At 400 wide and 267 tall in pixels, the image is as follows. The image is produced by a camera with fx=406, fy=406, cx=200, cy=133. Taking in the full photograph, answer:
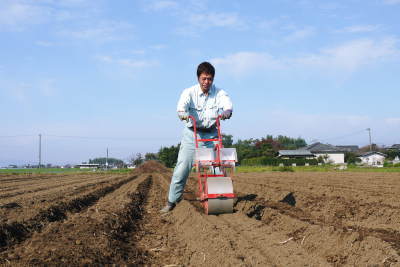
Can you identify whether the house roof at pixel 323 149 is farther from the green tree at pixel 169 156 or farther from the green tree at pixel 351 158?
the green tree at pixel 169 156

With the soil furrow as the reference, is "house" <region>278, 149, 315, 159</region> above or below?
above

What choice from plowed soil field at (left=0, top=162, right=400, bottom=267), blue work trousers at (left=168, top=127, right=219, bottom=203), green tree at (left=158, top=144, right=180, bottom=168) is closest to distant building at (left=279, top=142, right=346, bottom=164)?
green tree at (left=158, top=144, right=180, bottom=168)

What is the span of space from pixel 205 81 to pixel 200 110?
1.62ft

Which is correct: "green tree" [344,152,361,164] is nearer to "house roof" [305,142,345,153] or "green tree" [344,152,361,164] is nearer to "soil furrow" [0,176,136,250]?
"house roof" [305,142,345,153]

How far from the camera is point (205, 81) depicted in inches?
240

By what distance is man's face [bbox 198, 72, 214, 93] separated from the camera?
607 centimetres

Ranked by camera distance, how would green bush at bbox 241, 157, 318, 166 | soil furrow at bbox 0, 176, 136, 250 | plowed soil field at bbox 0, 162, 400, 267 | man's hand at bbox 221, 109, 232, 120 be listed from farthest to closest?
green bush at bbox 241, 157, 318, 166, man's hand at bbox 221, 109, 232, 120, soil furrow at bbox 0, 176, 136, 250, plowed soil field at bbox 0, 162, 400, 267

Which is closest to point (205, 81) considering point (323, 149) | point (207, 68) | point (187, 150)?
point (207, 68)

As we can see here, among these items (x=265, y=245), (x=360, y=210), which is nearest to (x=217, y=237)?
(x=265, y=245)

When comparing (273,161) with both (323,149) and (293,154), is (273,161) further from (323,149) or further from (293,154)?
(323,149)

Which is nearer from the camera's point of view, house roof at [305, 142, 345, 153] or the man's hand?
the man's hand

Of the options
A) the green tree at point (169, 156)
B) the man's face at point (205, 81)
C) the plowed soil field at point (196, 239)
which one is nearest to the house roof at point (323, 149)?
the green tree at point (169, 156)

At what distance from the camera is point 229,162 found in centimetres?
586

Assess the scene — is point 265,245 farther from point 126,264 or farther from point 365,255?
point 126,264
